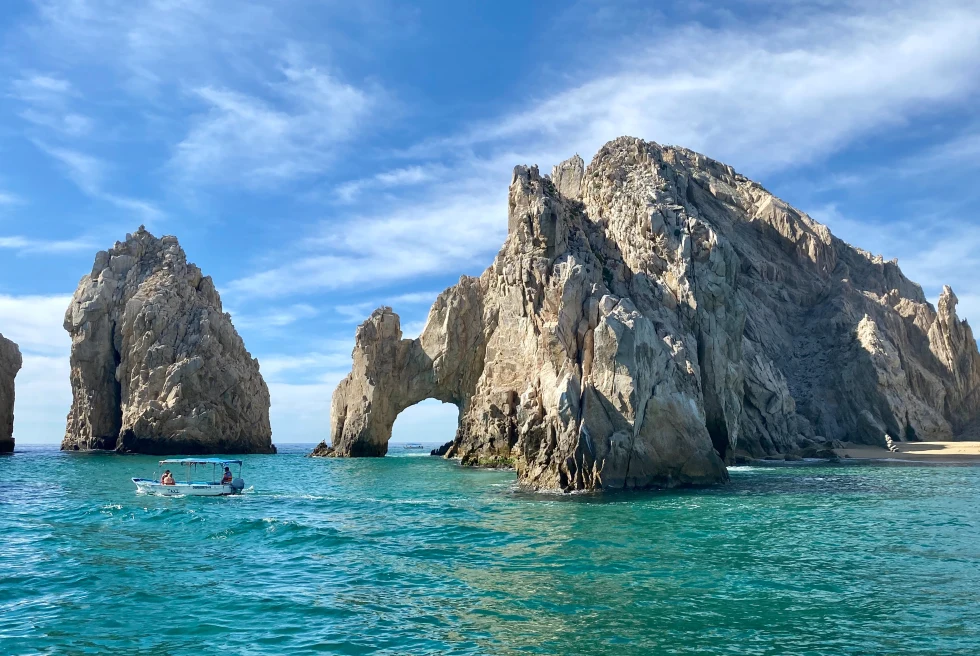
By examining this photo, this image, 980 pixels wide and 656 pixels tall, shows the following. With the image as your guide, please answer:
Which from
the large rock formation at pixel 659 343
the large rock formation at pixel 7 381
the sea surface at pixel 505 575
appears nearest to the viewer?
the sea surface at pixel 505 575

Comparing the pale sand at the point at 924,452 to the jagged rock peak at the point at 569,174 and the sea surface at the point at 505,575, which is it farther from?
the jagged rock peak at the point at 569,174

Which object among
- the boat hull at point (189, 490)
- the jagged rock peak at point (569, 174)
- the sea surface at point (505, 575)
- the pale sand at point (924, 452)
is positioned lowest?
the sea surface at point (505, 575)

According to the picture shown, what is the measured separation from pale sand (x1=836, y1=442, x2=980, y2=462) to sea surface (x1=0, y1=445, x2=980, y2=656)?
99.8 feet

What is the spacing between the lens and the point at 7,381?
87.8m

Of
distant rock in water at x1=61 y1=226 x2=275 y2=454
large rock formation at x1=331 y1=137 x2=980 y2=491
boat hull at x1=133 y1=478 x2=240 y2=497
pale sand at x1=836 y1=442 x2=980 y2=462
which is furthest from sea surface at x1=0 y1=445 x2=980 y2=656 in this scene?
distant rock in water at x1=61 y1=226 x2=275 y2=454

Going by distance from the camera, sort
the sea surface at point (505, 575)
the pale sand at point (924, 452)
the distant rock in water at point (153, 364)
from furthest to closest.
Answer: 1. the distant rock in water at point (153, 364)
2. the pale sand at point (924, 452)
3. the sea surface at point (505, 575)

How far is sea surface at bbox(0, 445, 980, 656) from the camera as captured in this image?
14047 millimetres

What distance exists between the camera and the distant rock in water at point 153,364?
3541 inches

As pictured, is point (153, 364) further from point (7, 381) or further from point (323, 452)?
point (323, 452)

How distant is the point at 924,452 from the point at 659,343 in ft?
135

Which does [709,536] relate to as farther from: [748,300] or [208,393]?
[208,393]

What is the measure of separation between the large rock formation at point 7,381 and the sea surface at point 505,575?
206 ft

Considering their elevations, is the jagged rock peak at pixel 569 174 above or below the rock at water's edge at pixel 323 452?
above

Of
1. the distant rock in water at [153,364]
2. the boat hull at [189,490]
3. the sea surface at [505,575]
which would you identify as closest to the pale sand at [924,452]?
the sea surface at [505,575]
